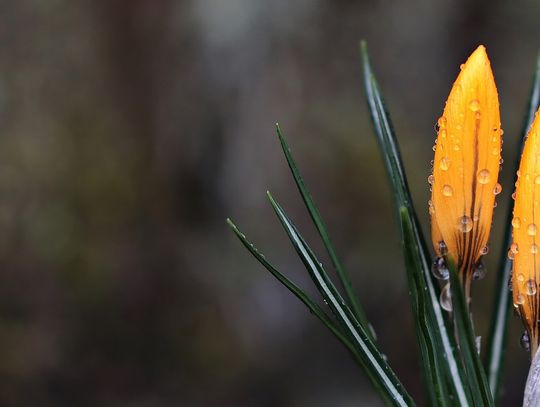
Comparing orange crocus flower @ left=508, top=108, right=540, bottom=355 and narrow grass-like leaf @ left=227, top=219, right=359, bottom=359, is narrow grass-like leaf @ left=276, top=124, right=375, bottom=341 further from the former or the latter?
orange crocus flower @ left=508, top=108, right=540, bottom=355

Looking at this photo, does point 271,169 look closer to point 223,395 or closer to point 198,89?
point 198,89

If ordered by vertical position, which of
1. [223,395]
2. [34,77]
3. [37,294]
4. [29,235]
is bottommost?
[223,395]

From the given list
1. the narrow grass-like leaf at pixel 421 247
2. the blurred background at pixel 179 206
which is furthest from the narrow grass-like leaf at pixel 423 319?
the blurred background at pixel 179 206

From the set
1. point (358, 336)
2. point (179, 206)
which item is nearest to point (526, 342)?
point (358, 336)

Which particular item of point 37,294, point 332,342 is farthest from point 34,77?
point 332,342

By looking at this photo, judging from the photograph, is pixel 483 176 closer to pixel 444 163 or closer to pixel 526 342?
pixel 444 163

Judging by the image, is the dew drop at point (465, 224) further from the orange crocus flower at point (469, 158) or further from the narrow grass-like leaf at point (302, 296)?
the narrow grass-like leaf at point (302, 296)
